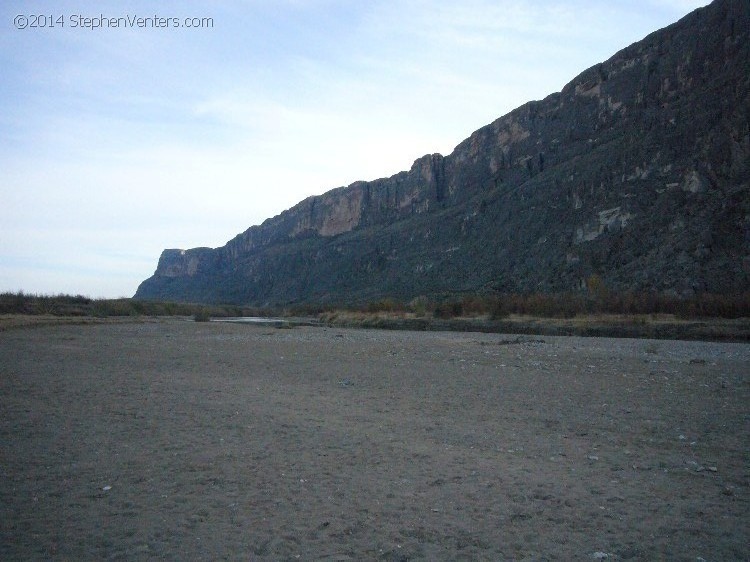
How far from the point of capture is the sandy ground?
4.07m

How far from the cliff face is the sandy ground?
38.4m

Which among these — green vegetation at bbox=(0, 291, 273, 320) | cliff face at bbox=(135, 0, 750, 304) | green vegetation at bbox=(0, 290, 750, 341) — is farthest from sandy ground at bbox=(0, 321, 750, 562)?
green vegetation at bbox=(0, 291, 273, 320)

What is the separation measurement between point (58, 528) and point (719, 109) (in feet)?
231

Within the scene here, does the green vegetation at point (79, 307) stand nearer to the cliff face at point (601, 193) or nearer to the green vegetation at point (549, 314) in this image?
the green vegetation at point (549, 314)

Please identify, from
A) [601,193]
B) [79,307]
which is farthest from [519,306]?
[79,307]

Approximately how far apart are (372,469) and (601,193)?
70008 millimetres

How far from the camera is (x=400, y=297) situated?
8819cm

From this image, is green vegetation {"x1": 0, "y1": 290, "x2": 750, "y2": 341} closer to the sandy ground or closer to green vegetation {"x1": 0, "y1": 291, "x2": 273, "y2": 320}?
green vegetation {"x1": 0, "y1": 291, "x2": 273, "y2": 320}

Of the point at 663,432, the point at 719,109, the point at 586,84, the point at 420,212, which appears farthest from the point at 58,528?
the point at 420,212

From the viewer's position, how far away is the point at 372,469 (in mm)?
5949

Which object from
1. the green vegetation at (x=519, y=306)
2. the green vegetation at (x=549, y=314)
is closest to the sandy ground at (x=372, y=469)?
the green vegetation at (x=549, y=314)

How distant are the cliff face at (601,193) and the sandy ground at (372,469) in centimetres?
3843

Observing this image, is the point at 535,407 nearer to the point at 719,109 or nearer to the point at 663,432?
Result: the point at 663,432

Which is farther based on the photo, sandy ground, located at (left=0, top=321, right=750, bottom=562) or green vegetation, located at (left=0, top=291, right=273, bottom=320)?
green vegetation, located at (left=0, top=291, right=273, bottom=320)
